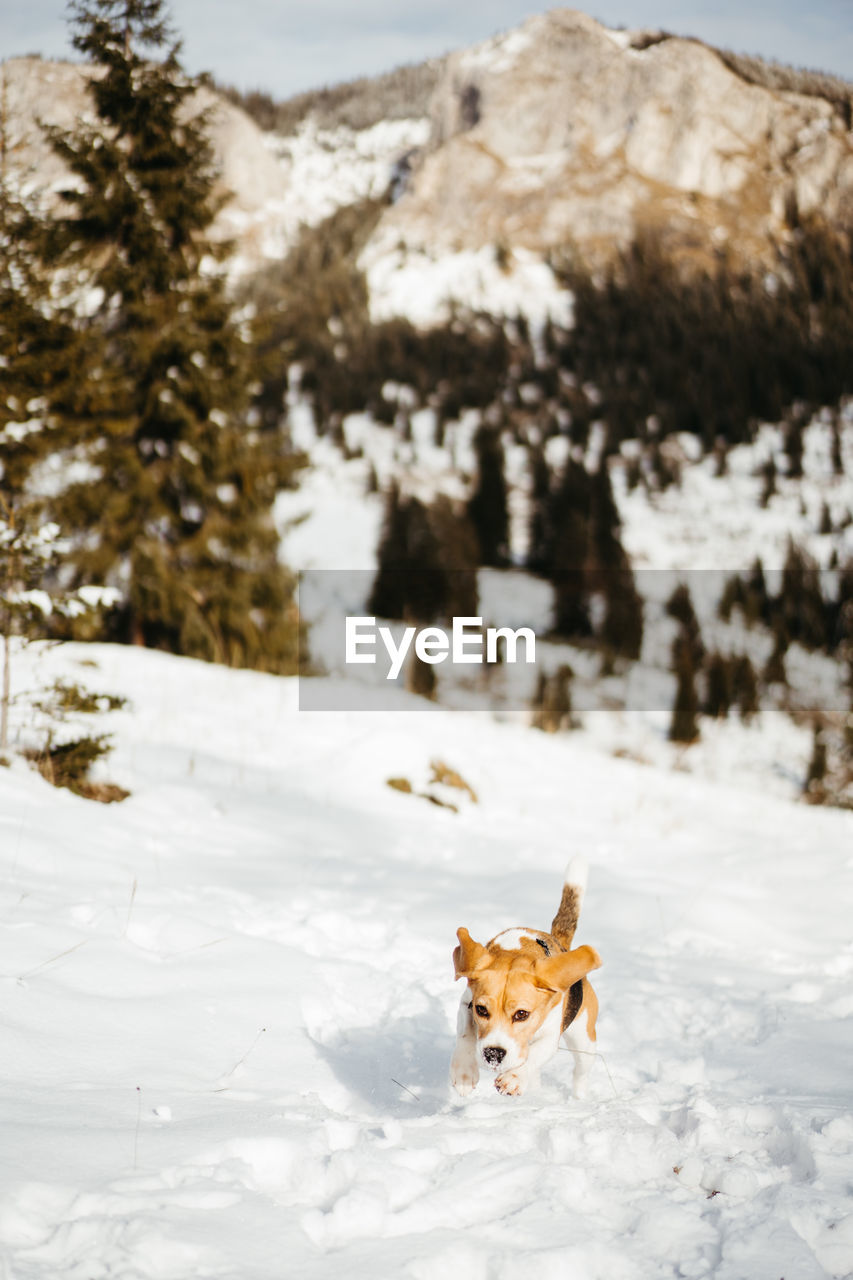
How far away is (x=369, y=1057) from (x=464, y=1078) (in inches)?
26.3

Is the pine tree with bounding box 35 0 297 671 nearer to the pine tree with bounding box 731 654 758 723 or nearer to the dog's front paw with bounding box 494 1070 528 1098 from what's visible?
the dog's front paw with bounding box 494 1070 528 1098

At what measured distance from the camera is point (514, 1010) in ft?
8.30

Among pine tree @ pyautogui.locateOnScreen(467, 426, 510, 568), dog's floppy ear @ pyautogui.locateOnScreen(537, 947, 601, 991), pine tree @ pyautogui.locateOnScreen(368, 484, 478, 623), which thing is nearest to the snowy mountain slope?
pine tree @ pyautogui.locateOnScreen(368, 484, 478, 623)

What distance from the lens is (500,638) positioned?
30.1 metres

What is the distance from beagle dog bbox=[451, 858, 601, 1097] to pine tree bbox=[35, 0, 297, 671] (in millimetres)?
10925

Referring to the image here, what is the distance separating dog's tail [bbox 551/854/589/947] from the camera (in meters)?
3.29

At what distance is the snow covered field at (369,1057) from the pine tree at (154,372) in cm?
710

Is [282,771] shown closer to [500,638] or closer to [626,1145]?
[626,1145]

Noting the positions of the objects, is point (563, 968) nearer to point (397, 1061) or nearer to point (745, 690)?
point (397, 1061)

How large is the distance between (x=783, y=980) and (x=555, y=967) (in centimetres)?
234

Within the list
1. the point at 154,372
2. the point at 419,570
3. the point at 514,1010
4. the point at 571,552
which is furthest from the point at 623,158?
the point at 514,1010

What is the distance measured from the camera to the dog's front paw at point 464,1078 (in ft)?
8.38

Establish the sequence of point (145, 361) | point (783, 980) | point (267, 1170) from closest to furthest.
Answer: point (267, 1170) < point (783, 980) < point (145, 361)

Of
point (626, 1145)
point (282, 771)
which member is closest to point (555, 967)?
point (626, 1145)
